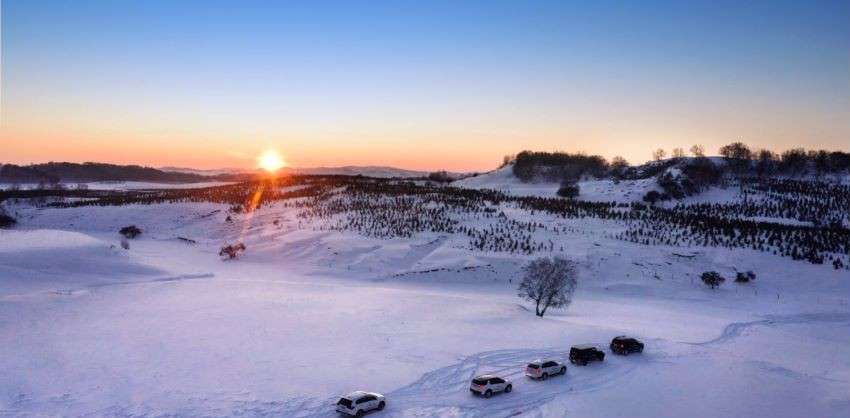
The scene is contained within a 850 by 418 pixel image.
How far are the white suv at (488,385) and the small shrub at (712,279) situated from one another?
38.4m

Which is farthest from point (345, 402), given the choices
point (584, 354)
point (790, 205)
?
point (790, 205)

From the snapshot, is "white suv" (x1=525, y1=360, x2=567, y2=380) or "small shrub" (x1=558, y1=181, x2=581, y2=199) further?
"small shrub" (x1=558, y1=181, x2=581, y2=199)

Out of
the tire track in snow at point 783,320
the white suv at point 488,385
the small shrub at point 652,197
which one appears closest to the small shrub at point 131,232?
the white suv at point 488,385

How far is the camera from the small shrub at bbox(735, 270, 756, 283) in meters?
54.9

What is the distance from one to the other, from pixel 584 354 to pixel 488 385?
7.06m

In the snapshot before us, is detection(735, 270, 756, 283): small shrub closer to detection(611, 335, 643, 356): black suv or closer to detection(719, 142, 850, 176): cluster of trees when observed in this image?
detection(611, 335, 643, 356): black suv

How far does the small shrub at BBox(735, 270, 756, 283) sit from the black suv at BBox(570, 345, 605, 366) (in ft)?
113

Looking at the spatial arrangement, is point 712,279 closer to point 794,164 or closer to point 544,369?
point 544,369

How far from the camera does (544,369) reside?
26031mm

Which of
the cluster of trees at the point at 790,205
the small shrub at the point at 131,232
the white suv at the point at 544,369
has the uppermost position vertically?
the cluster of trees at the point at 790,205

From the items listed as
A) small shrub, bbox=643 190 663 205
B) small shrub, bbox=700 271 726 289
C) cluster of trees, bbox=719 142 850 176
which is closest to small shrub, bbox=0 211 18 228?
small shrub, bbox=700 271 726 289

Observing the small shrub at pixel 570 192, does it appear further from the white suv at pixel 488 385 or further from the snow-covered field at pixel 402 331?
the white suv at pixel 488 385

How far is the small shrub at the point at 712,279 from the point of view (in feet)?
176

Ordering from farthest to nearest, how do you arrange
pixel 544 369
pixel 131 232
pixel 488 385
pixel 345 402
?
pixel 131 232 → pixel 544 369 → pixel 488 385 → pixel 345 402
